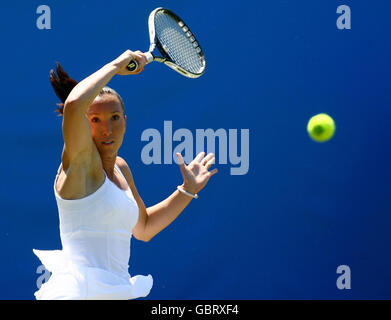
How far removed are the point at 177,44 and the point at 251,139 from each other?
3.16 feet

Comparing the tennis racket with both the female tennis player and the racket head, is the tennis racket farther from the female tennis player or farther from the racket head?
the female tennis player

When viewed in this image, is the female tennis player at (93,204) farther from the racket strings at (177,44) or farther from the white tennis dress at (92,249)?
the racket strings at (177,44)

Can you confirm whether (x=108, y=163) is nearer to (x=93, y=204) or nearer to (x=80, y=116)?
(x=93, y=204)

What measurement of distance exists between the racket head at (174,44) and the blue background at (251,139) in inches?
26.1

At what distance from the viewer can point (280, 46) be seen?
3949 mm

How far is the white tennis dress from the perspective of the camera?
246 cm

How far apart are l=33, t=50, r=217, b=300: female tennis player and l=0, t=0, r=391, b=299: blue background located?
1.13 metres

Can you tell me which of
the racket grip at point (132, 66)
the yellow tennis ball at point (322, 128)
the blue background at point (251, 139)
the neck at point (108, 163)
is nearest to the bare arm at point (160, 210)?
the neck at point (108, 163)

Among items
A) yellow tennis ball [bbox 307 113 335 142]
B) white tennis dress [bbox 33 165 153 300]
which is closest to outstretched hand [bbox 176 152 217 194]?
white tennis dress [bbox 33 165 153 300]

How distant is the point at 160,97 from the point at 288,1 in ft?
2.72

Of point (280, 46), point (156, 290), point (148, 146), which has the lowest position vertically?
point (156, 290)

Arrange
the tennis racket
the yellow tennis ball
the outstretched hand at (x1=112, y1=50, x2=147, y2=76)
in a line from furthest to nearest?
the yellow tennis ball → the tennis racket → the outstretched hand at (x1=112, y1=50, x2=147, y2=76)
